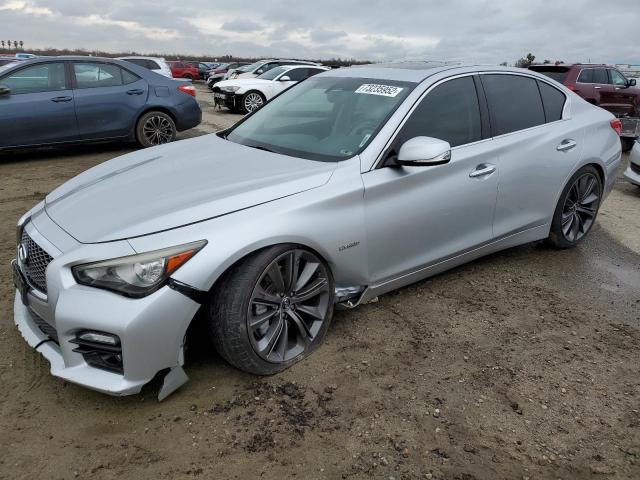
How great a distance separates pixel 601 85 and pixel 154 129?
11.0 meters

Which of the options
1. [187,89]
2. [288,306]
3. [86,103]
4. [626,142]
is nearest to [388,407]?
[288,306]

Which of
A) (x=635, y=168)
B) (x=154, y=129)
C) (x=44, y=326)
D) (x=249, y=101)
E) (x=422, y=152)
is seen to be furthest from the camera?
(x=249, y=101)

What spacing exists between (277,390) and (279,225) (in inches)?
33.2

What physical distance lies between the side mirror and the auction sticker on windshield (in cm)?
52

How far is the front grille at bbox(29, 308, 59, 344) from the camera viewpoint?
100 inches

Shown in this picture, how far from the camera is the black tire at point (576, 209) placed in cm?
440

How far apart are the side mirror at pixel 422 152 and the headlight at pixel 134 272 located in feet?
4.58

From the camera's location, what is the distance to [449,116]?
3.54 metres

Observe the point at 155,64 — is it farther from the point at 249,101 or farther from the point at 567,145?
the point at 567,145

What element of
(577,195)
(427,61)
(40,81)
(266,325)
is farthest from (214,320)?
(40,81)

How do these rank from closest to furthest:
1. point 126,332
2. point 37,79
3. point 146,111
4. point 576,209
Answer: point 126,332 < point 576,209 < point 37,79 < point 146,111

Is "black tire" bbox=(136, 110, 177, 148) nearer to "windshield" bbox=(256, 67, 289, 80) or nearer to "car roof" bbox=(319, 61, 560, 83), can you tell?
"car roof" bbox=(319, 61, 560, 83)

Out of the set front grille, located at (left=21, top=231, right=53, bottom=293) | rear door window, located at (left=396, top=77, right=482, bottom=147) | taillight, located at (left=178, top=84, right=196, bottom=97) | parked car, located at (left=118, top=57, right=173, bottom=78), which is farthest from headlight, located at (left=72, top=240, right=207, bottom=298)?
parked car, located at (left=118, top=57, right=173, bottom=78)

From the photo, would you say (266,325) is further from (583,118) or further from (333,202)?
(583,118)
